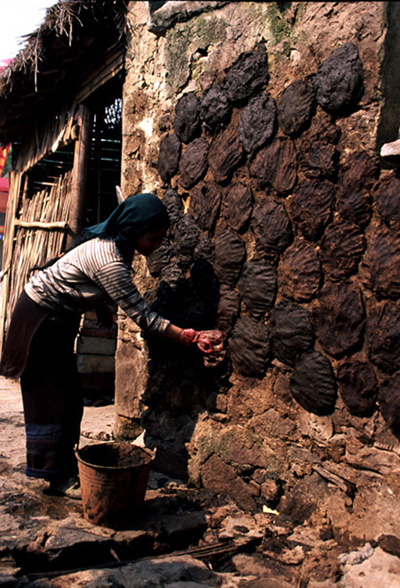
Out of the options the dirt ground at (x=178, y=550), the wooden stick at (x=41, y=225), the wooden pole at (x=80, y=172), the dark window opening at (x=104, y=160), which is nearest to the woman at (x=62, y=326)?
the dirt ground at (x=178, y=550)

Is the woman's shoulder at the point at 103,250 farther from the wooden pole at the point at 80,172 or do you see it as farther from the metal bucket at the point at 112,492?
the wooden pole at the point at 80,172

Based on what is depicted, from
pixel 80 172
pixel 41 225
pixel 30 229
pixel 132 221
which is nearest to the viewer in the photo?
pixel 132 221

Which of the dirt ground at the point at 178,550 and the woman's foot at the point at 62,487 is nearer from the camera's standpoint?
the dirt ground at the point at 178,550

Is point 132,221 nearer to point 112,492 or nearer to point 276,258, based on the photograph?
point 276,258

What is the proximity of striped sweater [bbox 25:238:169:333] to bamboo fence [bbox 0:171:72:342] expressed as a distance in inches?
95.7

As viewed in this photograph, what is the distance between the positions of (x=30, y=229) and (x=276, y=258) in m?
4.17

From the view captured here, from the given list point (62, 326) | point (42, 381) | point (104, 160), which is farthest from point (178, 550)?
point (104, 160)

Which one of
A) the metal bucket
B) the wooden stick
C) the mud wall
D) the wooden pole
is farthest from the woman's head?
Result: the wooden stick

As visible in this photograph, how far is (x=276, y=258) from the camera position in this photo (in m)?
2.59

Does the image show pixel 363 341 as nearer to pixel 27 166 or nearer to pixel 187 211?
pixel 187 211

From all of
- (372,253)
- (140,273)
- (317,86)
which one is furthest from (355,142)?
(140,273)

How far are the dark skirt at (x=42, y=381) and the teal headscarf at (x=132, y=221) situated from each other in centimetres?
51

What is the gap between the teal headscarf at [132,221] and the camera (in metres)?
2.71

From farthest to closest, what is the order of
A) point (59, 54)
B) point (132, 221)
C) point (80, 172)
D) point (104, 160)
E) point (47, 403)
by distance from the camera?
point (104, 160), point (80, 172), point (59, 54), point (47, 403), point (132, 221)
